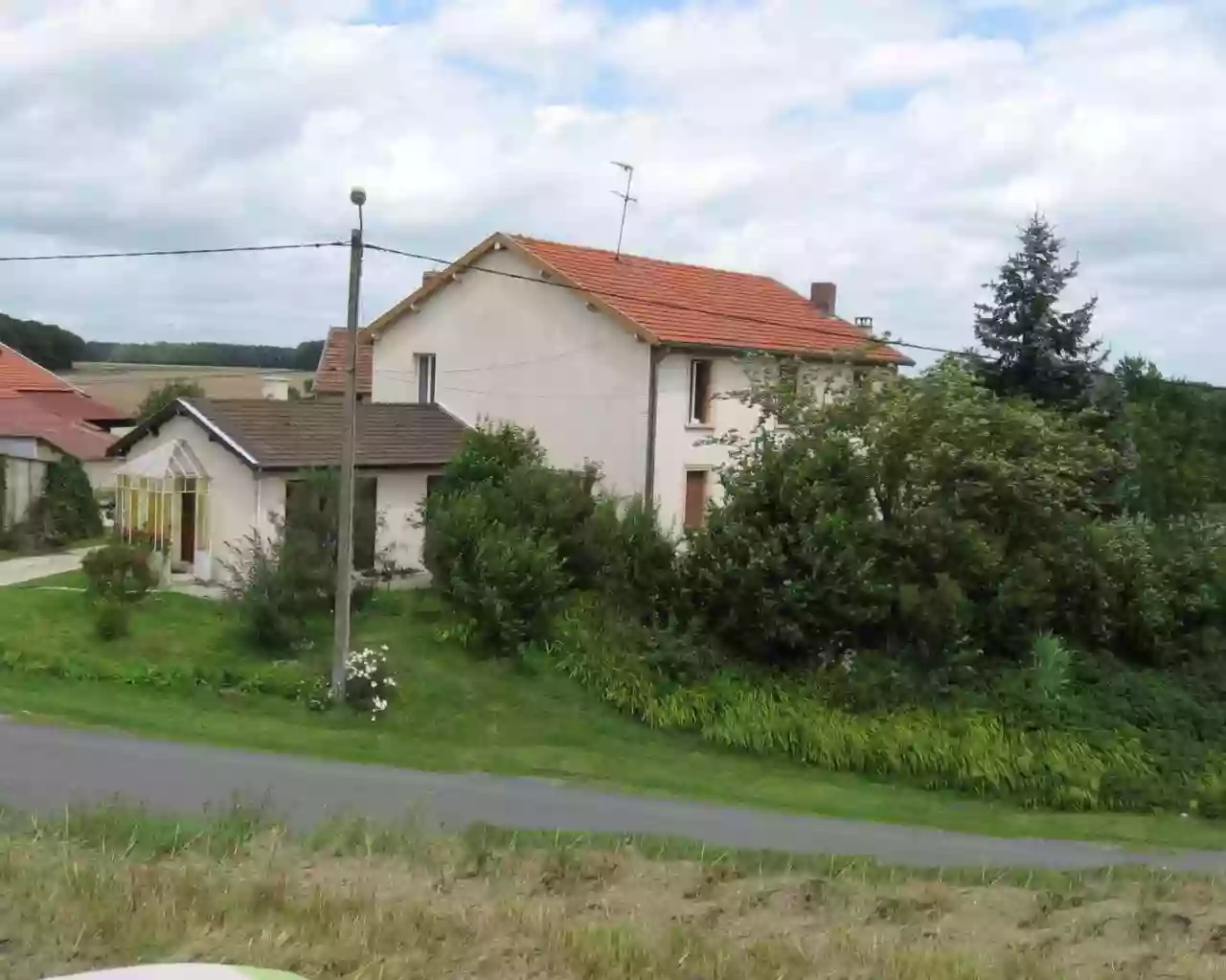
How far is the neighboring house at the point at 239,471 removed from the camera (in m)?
23.1

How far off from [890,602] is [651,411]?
7.15m

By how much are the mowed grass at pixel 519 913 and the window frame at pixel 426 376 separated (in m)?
20.2

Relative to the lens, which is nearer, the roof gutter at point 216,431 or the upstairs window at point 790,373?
the roof gutter at point 216,431

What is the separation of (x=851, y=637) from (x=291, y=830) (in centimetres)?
1327

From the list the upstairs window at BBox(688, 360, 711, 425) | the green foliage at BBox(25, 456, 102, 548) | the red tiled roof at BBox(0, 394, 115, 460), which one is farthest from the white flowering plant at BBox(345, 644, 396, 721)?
the red tiled roof at BBox(0, 394, 115, 460)

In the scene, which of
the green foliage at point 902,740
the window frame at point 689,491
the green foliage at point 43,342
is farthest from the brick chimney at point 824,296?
the green foliage at point 43,342

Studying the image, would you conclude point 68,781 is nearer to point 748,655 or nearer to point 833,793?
point 833,793

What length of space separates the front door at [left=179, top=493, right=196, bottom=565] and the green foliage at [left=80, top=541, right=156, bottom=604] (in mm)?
2813

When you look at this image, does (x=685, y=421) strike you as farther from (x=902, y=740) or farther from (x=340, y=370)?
(x=340, y=370)

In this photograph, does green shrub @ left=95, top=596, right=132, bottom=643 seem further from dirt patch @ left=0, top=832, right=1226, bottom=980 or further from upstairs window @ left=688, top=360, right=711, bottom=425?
upstairs window @ left=688, top=360, right=711, bottom=425

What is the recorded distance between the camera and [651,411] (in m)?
25.9

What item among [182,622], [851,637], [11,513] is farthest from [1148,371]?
[11,513]

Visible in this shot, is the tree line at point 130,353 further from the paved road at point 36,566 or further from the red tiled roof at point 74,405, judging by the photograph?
the paved road at point 36,566

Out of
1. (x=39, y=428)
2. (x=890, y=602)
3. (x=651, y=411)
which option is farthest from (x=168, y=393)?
(x=890, y=602)
